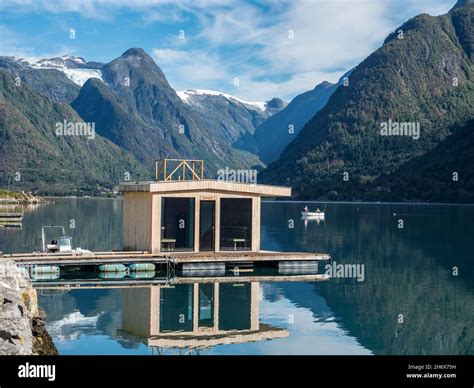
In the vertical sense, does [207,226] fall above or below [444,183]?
below

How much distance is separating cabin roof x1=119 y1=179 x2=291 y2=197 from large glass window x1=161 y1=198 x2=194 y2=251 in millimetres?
2914

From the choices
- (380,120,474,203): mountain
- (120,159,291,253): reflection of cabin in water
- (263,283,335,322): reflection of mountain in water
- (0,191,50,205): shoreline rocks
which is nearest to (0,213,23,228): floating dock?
(120,159,291,253): reflection of cabin in water

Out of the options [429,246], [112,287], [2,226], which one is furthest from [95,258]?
[2,226]

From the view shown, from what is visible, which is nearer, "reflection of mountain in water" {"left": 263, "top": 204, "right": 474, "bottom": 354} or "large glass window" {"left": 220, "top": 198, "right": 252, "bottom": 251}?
"reflection of mountain in water" {"left": 263, "top": 204, "right": 474, "bottom": 354}

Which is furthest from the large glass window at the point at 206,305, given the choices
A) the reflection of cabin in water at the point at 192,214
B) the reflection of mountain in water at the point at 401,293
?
the reflection of cabin in water at the point at 192,214

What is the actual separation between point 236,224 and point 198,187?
3.70 meters

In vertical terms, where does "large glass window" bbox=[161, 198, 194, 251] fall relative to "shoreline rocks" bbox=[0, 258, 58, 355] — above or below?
above

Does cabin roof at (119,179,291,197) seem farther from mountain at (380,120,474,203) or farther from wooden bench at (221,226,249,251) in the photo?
mountain at (380,120,474,203)

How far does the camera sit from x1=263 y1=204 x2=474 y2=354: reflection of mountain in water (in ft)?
84.6

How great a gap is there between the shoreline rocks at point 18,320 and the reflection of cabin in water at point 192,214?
17099 mm

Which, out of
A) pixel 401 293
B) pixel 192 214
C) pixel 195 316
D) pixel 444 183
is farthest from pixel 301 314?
pixel 444 183

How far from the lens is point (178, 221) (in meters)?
43.3

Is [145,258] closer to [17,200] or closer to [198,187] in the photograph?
[198,187]
